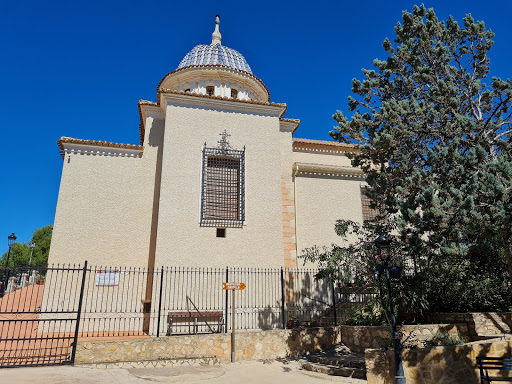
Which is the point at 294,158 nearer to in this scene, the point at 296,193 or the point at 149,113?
the point at 296,193

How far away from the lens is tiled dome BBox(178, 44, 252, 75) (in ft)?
55.7

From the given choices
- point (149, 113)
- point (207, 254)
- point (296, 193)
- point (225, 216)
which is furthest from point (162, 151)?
point (296, 193)

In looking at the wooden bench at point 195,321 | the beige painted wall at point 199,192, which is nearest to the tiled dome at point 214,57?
the beige painted wall at point 199,192

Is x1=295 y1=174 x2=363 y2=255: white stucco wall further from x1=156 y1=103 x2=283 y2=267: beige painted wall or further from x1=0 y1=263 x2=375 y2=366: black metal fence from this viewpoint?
x1=0 y1=263 x2=375 y2=366: black metal fence

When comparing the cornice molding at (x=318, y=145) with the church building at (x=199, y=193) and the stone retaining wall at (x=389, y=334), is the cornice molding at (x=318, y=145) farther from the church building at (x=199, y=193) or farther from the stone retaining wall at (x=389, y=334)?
the stone retaining wall at (x=389, y=334)

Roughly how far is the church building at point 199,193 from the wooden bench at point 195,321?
5.12ft

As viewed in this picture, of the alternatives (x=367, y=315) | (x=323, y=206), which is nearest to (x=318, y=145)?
(x=323, y=206)

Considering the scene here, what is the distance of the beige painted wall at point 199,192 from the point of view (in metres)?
11.4

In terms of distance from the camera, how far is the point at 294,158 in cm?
1541

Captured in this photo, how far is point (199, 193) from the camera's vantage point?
39.8ft

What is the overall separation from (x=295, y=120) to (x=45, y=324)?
11700 millimetres

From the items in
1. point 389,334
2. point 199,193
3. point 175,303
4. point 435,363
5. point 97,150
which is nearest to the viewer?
point 435,363

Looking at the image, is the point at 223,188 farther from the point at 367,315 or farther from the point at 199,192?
the point at 367,315

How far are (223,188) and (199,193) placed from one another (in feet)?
3.31
